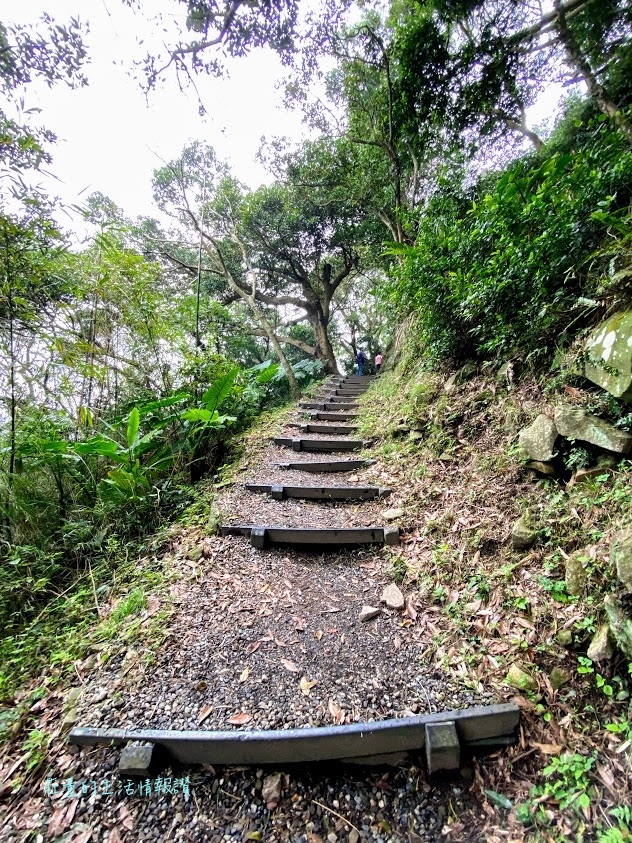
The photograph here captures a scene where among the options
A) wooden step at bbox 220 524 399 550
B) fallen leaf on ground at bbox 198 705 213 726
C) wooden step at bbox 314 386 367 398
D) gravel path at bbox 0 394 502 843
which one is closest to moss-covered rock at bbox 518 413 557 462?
wooden step at bbox 220 524 399 550

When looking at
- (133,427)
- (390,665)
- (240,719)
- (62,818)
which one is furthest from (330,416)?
(62,818)

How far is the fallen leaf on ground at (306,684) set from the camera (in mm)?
Result: 1531

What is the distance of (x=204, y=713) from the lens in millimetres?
1426

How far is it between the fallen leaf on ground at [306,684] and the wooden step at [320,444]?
2.76 metres

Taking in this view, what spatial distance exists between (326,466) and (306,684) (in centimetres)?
227

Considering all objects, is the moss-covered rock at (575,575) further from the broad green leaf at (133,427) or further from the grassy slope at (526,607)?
the broad green leaf at (133,427)

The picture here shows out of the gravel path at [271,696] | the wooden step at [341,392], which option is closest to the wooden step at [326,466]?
the gravel path at [271,696]

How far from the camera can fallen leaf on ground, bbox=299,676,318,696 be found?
1.53 meters

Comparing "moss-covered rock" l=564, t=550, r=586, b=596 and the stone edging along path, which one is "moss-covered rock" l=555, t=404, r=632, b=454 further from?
the stone edging along path

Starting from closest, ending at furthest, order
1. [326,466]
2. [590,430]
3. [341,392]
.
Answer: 1. [590,430]
2. [326,466]
3. [341,392]

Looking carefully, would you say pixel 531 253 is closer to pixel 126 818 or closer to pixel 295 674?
pixel 295 674

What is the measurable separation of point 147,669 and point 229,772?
2.04 feet

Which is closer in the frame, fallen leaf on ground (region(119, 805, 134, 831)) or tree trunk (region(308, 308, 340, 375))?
fallen leaf on ground (region(119, 805, 134, 831))

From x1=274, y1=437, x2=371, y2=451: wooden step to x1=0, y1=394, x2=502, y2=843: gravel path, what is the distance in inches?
74.0
